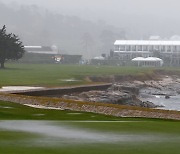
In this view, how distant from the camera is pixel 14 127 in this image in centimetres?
2311

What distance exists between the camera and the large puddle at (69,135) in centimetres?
1866

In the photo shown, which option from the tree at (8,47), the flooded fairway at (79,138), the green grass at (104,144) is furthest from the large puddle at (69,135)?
the tree at (8,47)

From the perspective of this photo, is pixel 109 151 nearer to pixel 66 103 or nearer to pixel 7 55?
pixel 66 103

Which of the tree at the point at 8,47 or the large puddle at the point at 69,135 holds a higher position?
the tree at the point at 8,47

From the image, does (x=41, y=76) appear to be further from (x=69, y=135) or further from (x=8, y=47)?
(x=69, y=135)

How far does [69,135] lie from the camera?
Answer: 66.4ft

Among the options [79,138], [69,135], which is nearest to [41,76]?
[69,135]

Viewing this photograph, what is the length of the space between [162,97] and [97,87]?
61.8ft

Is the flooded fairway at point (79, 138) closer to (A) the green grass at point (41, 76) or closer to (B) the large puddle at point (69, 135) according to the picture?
(B) the large puddle at point (69, 135)

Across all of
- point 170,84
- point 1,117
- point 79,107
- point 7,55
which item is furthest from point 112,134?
point 170,84

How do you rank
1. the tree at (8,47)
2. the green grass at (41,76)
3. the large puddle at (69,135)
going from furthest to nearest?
the tree at (8,47) < the green grass at (41,76) < the large puddle at (69,135)

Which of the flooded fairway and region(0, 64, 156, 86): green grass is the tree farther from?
the flooded fairway

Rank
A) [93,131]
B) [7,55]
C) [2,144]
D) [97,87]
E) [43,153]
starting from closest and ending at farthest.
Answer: [43,153] < [2,144] < [93,131] < [97,87] < [7,55]

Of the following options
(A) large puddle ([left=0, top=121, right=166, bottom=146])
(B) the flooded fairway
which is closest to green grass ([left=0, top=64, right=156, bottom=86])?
(A) large puddle ([left=0, top=121, right=166, bottom=146])
